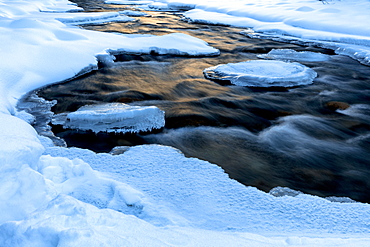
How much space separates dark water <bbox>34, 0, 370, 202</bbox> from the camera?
102 inches

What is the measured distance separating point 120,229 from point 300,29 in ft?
31.5

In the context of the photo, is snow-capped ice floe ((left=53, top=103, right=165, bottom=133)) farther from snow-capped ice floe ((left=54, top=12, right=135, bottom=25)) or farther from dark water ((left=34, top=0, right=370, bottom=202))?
snow-capped ice floe ((left=54, top=12, right=135, bottom=25))

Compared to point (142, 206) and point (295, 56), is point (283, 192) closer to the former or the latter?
point (142, 206)

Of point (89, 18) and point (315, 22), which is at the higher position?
point (315, 22)

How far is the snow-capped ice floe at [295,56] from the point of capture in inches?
255

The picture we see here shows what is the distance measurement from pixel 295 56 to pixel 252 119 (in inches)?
144

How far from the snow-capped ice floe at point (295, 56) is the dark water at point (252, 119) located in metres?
0.34

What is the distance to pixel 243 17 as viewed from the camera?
41.0ft

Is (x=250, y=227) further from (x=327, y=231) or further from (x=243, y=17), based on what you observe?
(x=243, y=17)

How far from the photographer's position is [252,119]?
376 cm

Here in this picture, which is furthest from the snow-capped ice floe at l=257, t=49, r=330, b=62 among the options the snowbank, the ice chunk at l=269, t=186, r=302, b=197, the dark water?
the ice chunk at l=269, t=186, r=302, b=197

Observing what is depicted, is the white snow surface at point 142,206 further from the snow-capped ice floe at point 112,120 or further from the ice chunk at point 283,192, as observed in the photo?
the snow-capped ice floe at point 112,120

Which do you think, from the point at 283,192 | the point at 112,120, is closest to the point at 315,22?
the point at 112,120

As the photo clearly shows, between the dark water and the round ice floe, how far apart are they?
170 millimetres
